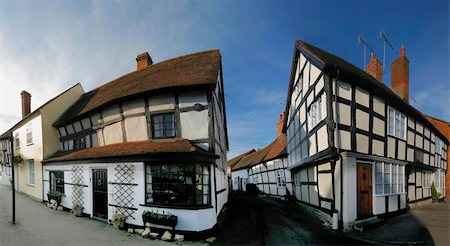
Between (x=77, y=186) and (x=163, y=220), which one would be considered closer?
(x=163, y=220)

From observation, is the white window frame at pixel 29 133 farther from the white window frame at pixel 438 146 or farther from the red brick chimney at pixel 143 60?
the white window frame at pixel 438 146

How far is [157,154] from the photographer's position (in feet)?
26.9

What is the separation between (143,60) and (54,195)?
28.9 ft

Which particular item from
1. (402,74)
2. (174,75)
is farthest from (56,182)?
(402,74)

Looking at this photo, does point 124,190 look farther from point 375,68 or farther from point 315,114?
point 375,68

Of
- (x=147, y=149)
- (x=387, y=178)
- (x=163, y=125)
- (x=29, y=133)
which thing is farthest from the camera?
(x=29, y=133)

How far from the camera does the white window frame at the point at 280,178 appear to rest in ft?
62.3

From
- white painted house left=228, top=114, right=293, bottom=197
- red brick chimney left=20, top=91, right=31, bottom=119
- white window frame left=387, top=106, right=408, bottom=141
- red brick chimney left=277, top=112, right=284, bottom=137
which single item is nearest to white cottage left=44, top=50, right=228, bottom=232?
white window frame left=387, top=106, right=408, bottom=141

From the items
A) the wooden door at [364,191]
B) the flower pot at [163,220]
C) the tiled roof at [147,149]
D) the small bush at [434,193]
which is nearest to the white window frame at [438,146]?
the small bush at [434,193]

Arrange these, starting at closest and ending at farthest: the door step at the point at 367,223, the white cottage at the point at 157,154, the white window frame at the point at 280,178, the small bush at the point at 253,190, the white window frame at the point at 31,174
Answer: the white cottage at the point at 157,154
the door step at the point at 367,223
the white window frame at the point at 31,174
the white window frame at the point at 280,178
the small bush at the point at 253,190

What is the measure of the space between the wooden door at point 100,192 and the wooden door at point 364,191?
9682mm

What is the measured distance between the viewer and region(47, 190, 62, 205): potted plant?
12531 mm

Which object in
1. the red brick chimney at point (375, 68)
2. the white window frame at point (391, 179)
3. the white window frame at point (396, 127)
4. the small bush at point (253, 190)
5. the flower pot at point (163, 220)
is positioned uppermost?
the red brick chimney at point (375, 68)

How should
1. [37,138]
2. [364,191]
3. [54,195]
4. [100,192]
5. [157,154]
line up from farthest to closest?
[37,138], [54,195], [100,192], [364,191], [157,154]
